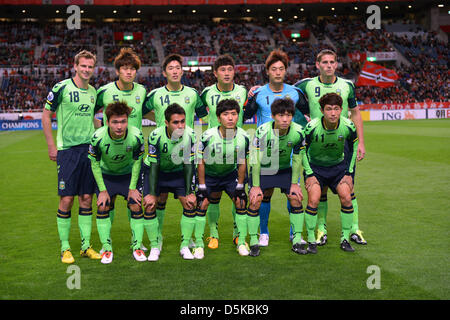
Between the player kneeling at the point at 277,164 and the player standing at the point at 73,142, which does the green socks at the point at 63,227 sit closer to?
the player standing at the point at 73,142

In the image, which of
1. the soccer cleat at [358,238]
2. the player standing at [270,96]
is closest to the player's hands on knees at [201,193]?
the player standing at [270,96]

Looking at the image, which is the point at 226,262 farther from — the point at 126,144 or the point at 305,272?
the point at 126,144

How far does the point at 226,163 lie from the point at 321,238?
1.70m

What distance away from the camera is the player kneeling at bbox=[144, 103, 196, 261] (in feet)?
19.1

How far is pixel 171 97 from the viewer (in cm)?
659

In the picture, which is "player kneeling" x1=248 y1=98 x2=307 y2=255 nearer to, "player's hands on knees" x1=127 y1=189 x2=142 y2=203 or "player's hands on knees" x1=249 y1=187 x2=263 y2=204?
"player's hands on knees" x1=249 y1=187 x2=263 y2=204

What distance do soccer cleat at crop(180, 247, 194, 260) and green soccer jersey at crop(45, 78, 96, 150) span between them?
1837 mm

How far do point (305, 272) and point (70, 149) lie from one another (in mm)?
3195

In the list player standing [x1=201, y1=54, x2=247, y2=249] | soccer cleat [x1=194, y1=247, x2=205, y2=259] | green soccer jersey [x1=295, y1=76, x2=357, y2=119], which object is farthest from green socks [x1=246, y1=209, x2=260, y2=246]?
green soccer jersey [x1=295, y1=76, x2=357, y2=119]

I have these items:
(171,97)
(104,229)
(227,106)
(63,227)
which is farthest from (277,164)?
(63,227)

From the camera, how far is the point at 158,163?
5.88m

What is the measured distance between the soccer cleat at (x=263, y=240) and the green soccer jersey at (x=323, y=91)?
5.92 feet

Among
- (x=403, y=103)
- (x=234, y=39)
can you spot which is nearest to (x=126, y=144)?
(x=403, y=103)

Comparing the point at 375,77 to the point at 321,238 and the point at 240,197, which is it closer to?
the point at 321,238
